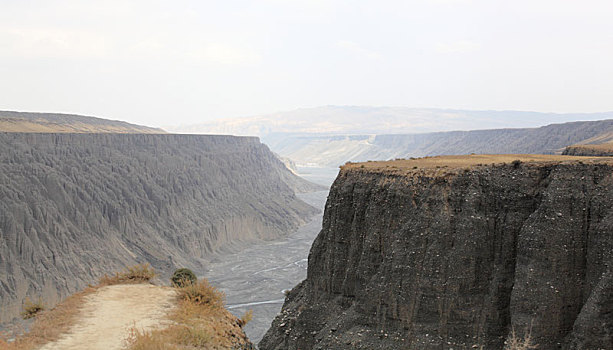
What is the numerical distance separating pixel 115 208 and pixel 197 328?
5155 cm

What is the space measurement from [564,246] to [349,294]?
7041mm

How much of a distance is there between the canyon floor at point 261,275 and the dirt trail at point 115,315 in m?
19.2

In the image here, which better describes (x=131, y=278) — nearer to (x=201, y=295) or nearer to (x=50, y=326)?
(x=201, y=295)

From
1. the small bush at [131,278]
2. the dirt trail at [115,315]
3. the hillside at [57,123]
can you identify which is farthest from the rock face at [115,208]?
the dirt trail at [115,315]

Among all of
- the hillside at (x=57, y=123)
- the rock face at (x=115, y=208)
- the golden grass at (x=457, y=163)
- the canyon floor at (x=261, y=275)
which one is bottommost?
the canyon floor at (x=261, y=275)

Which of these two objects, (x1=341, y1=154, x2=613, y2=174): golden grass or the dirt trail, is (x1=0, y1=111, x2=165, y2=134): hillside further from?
(x1=341, y1=154, x2=613, y2=174): golden grass

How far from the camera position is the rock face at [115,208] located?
157 ft

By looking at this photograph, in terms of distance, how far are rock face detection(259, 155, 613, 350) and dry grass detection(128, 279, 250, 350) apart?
2.72 meters

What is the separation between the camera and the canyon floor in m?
45.4

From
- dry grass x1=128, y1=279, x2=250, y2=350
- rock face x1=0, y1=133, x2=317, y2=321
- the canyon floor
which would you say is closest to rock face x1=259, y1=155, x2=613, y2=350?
dry grass x1=128, y1=279, x2=250, y2=350

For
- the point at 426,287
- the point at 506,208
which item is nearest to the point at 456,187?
the point at 506,208

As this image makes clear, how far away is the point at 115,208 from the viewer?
2496 inches

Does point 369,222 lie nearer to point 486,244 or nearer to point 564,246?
point 486,244

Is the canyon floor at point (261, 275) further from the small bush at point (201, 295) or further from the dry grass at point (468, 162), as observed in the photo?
the dry grass at point (468, 162)
